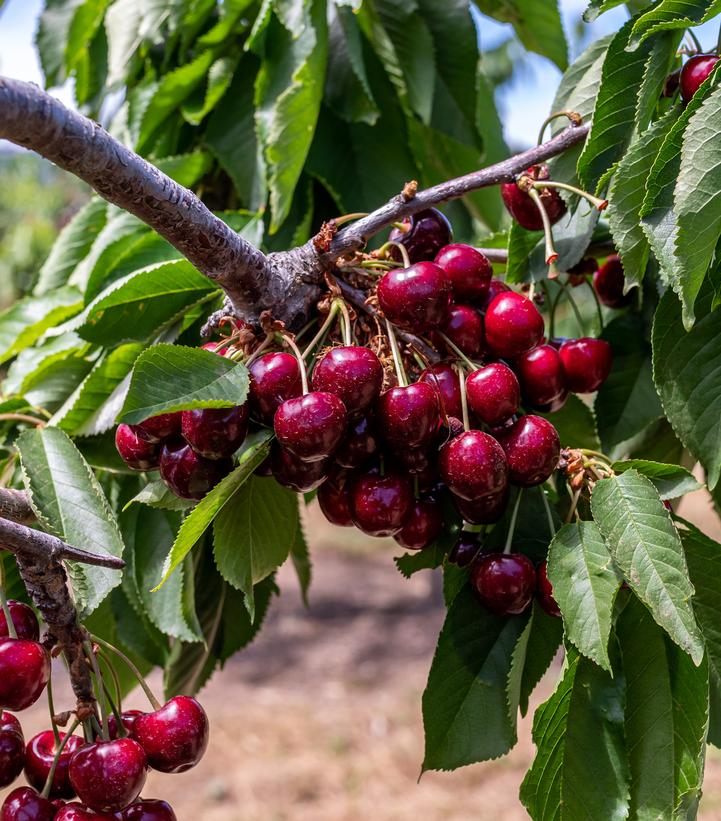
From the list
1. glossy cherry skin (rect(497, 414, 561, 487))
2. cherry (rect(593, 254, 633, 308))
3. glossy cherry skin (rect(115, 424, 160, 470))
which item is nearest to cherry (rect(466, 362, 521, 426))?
glossy cherry skin (rect(497, 414, 561, 487))

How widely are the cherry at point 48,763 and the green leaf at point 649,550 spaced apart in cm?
42

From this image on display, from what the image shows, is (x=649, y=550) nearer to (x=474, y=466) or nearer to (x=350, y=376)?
(x=474, y=466)

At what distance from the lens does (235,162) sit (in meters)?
1.23

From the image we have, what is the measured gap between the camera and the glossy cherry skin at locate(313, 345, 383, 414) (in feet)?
2.16

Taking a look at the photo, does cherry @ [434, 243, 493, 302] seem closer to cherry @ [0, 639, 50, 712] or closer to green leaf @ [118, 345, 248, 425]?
green leaf @ [118, 345, 248, 425]

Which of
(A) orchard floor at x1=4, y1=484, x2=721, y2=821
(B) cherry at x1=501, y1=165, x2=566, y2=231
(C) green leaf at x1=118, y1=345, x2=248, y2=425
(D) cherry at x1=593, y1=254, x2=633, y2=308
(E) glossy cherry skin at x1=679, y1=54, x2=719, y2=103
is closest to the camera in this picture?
(C) green leaf at x1=118, y1=345, x2=248, y2=425

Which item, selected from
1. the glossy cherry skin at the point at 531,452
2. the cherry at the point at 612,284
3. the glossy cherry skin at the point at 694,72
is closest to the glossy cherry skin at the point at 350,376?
the glossy cherry skin at the point at 531,452

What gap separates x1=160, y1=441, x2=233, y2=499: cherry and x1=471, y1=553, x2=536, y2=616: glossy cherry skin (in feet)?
0.73

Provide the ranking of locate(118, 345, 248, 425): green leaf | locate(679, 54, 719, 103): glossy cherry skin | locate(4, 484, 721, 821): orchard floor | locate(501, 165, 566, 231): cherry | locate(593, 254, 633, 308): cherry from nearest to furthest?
locate(118, 345, 248, 425): green leaf < locate(679, 54, 719, 103): glossy cherry skin < locate(501, 165, 566, 231): cherry < locate(593, 254, 633, 308): cherry < locate(4, 484, 721, 821): orchard floor

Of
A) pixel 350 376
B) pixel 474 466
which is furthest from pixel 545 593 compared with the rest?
pixel 350 376

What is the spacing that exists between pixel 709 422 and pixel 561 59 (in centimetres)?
72

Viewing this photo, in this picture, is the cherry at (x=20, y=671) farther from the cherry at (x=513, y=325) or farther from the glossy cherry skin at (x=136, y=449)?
the cherry at (x=513, y=325)

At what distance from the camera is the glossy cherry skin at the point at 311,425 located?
2.04 ft

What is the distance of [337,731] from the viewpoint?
154 inches
